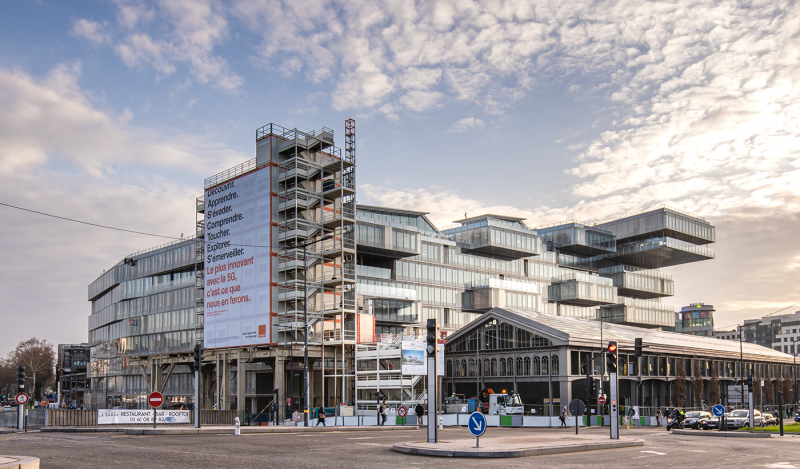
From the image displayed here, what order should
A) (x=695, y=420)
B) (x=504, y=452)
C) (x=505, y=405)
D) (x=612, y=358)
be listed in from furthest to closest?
(x=505, y=405)
(x=695, y=420)
(x=612, y=358)
(x=504, y=452)

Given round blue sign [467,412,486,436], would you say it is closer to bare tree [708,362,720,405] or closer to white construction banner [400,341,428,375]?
white construction banner [400,341,428,375]

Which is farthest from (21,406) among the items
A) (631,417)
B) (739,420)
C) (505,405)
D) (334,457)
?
(739,420)

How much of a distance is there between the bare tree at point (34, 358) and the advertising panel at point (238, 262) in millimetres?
90267

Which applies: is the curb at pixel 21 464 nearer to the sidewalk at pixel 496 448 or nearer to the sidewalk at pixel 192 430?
the sidewalk at pixel 496 448

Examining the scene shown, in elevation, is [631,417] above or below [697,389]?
below

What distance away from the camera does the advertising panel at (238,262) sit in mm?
61750

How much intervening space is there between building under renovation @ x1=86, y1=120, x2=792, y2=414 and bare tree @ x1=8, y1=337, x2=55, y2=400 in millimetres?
28062

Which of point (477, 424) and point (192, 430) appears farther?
point (192, 430)

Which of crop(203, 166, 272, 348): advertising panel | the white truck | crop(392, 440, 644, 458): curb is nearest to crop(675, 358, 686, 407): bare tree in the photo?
the white truck

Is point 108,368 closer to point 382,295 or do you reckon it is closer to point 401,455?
point 382,295

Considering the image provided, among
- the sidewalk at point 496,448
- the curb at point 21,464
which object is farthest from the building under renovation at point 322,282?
the curb at point 21,464

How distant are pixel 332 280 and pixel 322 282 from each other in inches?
37.2

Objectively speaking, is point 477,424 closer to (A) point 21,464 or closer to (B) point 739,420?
(A) point 21,464

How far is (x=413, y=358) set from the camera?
5819 cm
